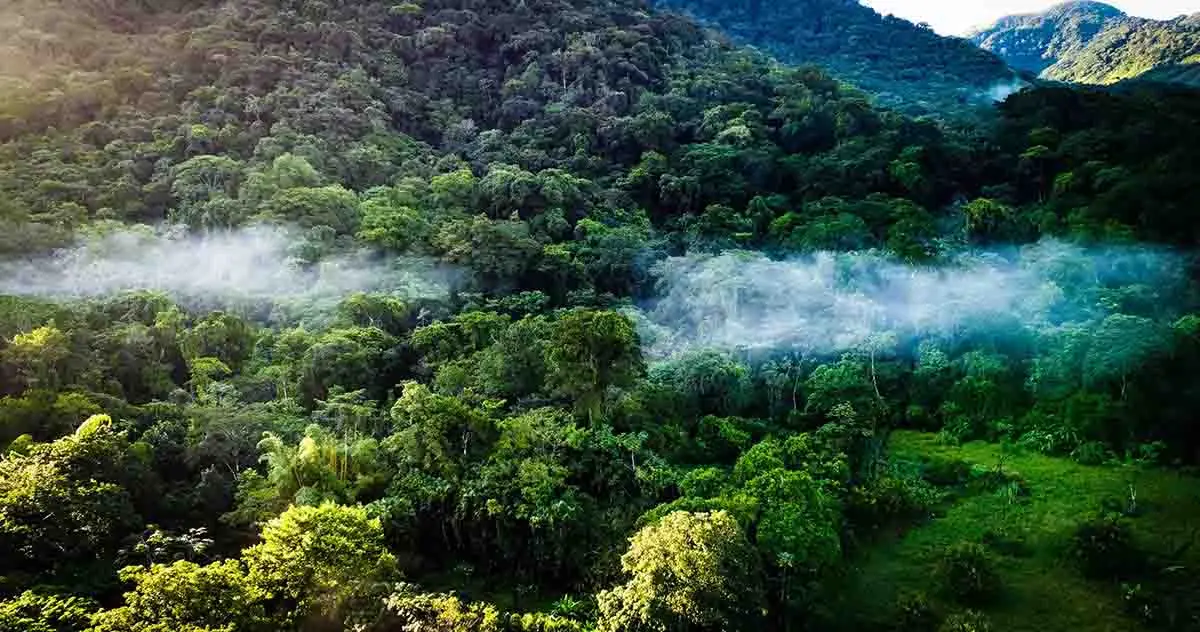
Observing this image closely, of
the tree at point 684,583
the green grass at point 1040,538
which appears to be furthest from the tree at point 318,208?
the tree at point 684,583

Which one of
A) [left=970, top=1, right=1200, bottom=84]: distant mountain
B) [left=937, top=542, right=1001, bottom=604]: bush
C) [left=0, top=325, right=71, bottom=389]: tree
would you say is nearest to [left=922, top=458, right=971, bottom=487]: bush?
[left=937, top=542, right=1001, bottom=604]: bush

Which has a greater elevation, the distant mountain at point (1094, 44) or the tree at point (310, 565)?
the distant mountain at point (1094, 44)

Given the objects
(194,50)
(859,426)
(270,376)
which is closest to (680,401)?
(859,426)

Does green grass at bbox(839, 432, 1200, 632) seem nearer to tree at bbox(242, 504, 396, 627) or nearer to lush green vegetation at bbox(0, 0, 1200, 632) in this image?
lush green vegetation at bbox(0, 0, 1200, 632)

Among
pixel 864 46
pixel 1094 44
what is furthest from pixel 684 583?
pixel 1094 44

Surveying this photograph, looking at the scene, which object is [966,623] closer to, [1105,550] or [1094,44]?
[1105,550]

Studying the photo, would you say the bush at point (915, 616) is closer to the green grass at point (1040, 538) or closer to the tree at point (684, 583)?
the green grass at point (1040, 538)

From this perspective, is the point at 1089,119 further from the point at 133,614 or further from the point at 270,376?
the point at 133,614
